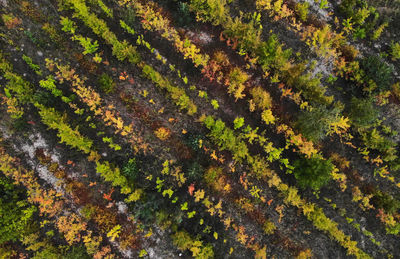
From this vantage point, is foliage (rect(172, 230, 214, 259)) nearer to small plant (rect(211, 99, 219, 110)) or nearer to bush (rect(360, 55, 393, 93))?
small plant (rect(211, 99, 219, 110))

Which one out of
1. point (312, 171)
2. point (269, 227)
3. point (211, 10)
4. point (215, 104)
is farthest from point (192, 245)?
point (211, 10)

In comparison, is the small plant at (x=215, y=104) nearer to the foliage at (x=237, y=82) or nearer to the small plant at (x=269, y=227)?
the foliage at (x=237, y=82)

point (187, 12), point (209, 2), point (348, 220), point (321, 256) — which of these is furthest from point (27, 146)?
point (348, 220)

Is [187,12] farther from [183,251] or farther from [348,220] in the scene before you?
[348,220]

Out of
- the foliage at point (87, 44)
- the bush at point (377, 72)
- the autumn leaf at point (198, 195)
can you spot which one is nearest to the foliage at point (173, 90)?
the foliage at point (87, 44)

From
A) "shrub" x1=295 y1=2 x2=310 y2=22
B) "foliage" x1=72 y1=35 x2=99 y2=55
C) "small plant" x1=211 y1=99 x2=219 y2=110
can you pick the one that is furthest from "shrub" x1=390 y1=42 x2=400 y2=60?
"foliage" x1=72 y1=35 x2=99 y2=55

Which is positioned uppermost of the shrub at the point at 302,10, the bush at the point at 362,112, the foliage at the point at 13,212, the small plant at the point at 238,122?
the shrub at the point at 302,10
